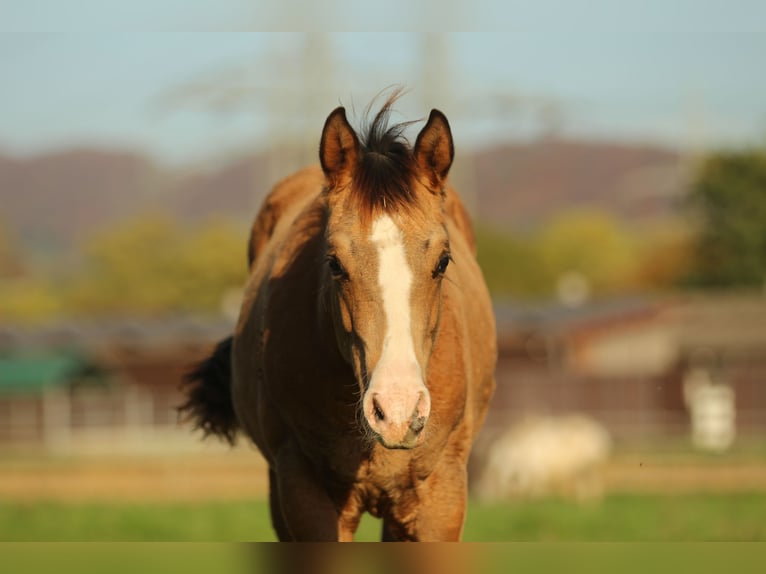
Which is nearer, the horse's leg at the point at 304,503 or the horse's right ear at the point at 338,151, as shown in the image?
the horse's right ear at the point at 338,151

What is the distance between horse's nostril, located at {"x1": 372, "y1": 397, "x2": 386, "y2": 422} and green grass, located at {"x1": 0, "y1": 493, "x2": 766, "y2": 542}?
9.46 m

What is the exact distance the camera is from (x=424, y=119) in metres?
5.25

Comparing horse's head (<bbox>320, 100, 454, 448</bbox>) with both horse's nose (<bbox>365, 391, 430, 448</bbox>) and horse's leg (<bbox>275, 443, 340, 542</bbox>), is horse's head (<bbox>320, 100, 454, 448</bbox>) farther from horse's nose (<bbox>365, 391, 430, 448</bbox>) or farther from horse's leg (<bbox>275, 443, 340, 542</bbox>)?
horse's leg (<bbox>275, 443, 340, 542</bbox>)

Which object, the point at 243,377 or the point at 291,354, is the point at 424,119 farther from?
the point at 243,377

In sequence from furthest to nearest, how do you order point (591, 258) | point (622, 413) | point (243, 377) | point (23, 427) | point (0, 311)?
1. point (591, 258)
2. point (0, 311)
3. point (23, 427)
4. point (622, 413)
5. point (243, 377)

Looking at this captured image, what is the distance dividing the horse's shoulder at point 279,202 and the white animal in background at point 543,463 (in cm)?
1612

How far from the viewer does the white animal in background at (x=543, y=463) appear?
23.2m

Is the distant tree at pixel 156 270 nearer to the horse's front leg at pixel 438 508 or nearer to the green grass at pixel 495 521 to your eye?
the green grass at pixel 495 521

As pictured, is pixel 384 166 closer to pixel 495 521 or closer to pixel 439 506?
pixel 439 506

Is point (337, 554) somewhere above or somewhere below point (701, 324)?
above


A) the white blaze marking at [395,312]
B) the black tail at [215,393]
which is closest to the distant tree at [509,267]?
the black tail at [215,393]

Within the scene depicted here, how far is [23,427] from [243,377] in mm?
38586

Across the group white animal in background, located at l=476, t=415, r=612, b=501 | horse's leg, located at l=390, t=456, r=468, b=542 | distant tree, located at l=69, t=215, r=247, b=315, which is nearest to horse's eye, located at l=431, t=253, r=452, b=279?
horse's leg, located at l=390, t=456, r=468, b=542

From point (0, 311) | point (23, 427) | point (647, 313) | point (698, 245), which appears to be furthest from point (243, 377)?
point (0, 311)
